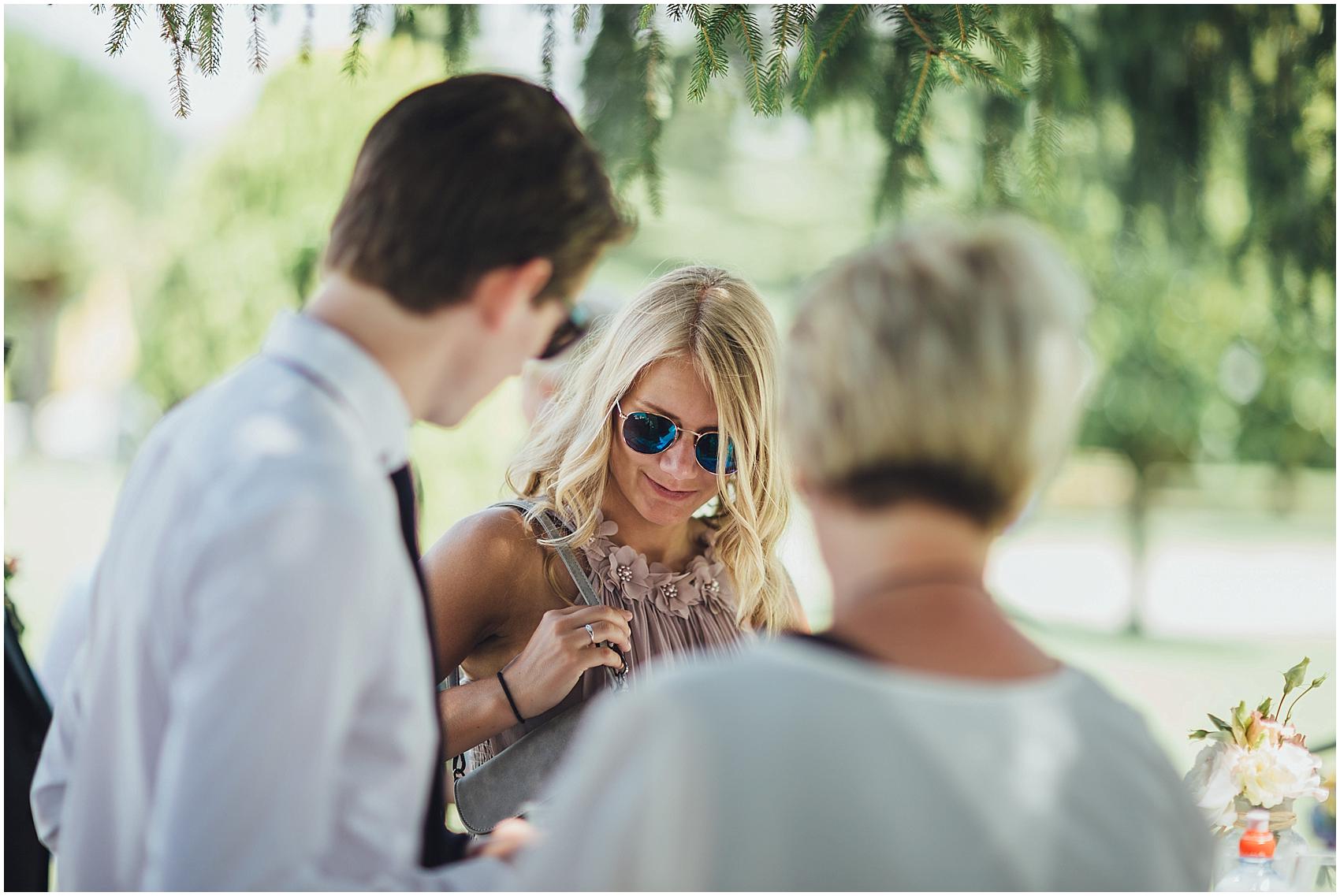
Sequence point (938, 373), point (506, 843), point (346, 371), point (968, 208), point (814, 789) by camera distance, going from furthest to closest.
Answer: point (968, 208), point (506, 843), point (346, 371), point (938, 373), point (814, 789)

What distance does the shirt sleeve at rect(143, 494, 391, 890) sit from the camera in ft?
3.84

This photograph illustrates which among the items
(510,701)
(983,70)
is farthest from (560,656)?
(983,70)

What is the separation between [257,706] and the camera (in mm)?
1172

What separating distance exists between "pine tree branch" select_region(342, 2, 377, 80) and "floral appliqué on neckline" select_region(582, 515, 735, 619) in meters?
1.20

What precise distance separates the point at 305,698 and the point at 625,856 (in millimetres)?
375

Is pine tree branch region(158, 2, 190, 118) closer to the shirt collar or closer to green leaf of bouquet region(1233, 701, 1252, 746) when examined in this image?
the shirt collar

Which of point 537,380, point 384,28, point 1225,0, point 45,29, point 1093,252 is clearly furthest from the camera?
point 45,29

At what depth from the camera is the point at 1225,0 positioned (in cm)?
405

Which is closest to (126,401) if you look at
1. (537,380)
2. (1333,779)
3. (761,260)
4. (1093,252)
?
(761,260)

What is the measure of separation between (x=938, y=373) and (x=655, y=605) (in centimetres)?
147

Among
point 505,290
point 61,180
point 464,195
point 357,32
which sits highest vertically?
point 61,180

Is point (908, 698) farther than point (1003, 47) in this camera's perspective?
No

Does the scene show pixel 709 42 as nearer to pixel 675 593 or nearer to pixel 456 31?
pixel 456 31

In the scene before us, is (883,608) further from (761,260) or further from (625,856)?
(761,260)
